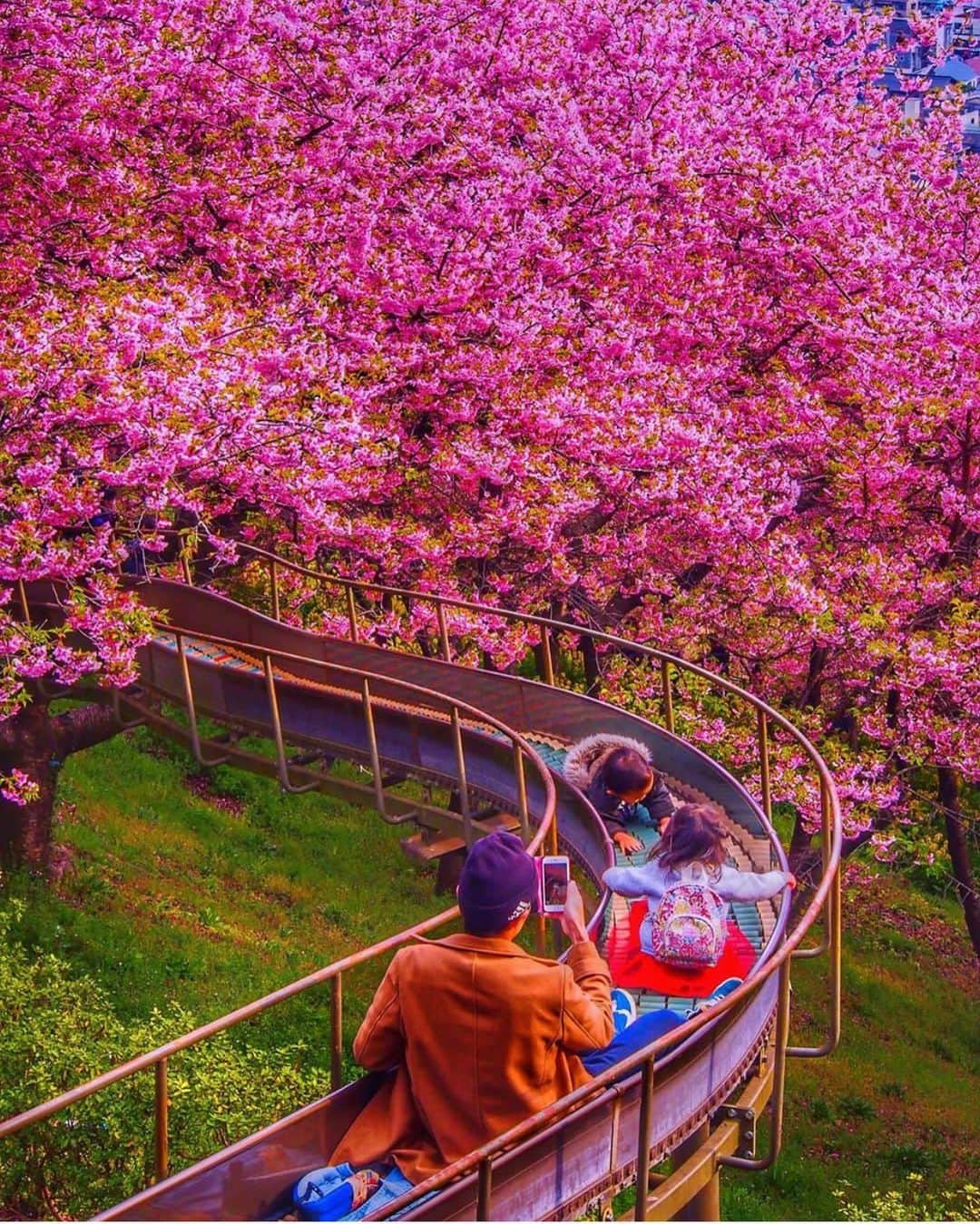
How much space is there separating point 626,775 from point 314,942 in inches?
383

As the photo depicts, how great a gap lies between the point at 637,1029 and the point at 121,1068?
218cm

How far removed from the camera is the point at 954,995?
21.5 meters

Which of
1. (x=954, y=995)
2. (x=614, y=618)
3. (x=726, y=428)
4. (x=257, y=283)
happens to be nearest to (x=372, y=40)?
(x=257, y=283)

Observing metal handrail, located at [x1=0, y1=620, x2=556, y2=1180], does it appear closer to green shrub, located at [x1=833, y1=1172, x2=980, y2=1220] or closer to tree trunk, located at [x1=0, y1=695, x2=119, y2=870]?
tree trunk, located at [x1=0, y1=695, x2=119, y2=870]

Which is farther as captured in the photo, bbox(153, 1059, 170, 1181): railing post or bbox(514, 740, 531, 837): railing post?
bbox(514, 740, 531, 837): railing post

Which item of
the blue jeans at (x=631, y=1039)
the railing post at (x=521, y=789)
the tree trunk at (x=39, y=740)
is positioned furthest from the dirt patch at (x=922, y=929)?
the blue jeans at (x=631, y=1039)

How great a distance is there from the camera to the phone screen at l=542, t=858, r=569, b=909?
229 inches

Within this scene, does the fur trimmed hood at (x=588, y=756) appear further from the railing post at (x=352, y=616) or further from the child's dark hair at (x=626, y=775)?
the railing post at (x=352, y=616)

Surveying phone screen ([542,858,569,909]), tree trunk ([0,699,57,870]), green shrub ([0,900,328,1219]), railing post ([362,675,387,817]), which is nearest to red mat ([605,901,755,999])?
phone screen ([542,858,569,909])

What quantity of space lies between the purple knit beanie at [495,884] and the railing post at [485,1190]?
801 mm

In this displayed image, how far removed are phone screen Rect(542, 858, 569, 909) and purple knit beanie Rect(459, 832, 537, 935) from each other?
69cm

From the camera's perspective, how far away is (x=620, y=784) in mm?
9367

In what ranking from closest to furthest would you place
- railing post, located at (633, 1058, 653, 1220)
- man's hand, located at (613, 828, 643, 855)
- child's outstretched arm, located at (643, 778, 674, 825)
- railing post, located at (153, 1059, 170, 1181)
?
railing post, located at (633, 1058, 653, 1220) < railing post, located at (153, 1059, 170, 1181) < man's hand, located at (613, 828, 643, 855) < child's outstretched arm, located at (643, 778, 674, 825)

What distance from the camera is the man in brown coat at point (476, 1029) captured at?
16.2 feet
